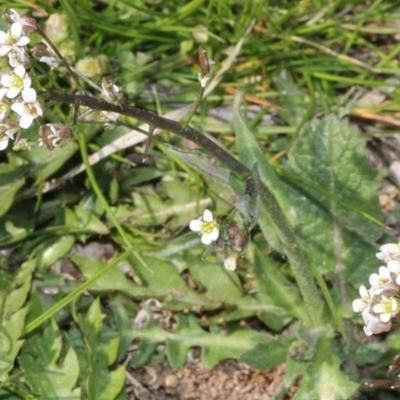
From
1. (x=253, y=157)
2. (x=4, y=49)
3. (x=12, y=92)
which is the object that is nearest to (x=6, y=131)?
(x=12, y=92)

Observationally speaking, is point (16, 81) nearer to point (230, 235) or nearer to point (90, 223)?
point (230, 235)

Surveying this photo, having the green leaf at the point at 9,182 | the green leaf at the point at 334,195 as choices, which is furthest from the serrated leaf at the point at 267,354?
the green leaf at the point at 9,182

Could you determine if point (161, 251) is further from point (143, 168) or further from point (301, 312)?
point (301, 312)

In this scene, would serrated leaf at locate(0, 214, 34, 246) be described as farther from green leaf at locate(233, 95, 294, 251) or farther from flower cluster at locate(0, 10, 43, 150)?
flower cluster at locate(0, 10, 43, 150)

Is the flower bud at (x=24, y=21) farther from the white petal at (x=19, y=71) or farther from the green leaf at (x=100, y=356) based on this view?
the green leaf at (x=100, y=356)

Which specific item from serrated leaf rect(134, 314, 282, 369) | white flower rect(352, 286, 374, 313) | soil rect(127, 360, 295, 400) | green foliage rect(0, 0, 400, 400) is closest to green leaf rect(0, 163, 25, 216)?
green foliage rect(0, 0, 400, 400)

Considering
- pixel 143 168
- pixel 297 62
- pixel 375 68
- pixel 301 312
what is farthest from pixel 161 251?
pixel 375 68

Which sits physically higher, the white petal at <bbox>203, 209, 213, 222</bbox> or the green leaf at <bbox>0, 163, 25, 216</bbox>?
the white petal at <bbox>203, 209, 213, 222</bbox>
